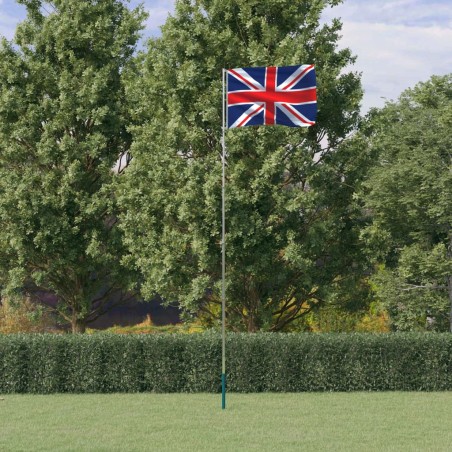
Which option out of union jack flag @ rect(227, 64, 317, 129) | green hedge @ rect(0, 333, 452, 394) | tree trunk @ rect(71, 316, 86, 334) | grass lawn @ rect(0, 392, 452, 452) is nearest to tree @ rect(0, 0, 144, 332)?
tree trunk @ rect(71, 316, 86, 334)

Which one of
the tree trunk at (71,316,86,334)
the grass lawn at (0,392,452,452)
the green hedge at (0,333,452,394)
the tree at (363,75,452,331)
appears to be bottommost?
the grass lawn at (0,392,452,452)

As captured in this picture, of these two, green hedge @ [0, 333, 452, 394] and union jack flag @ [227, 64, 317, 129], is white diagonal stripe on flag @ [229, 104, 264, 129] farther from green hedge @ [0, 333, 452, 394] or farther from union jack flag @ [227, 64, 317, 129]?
green hedge @ [0, 333, 452, 394]

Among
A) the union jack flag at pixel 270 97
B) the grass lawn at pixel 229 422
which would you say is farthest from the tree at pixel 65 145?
the union jack flag at pixel 270 97

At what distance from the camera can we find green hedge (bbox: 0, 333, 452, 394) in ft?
64.4

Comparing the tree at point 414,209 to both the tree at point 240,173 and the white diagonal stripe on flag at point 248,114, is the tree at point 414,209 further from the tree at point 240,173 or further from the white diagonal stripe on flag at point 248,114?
the white diagonal stripe on flag at point 248,114

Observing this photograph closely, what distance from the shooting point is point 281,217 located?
22.9m

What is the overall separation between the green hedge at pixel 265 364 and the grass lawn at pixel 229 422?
25.4 inches

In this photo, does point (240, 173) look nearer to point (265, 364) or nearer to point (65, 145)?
point (265, 364)

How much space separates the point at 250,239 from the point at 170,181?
287cm

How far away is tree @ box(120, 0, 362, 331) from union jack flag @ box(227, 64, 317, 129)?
4.12 metres

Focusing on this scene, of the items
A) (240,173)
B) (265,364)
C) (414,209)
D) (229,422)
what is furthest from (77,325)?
(229,422)

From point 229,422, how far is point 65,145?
522 inches

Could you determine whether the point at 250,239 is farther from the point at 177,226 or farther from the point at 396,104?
the point at 396,104

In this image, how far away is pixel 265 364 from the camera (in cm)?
1962
